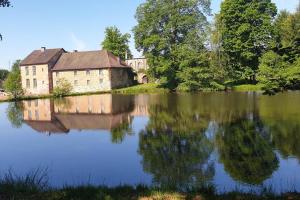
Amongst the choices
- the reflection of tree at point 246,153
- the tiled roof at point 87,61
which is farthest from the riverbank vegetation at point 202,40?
the reflection of tree at point 246,153

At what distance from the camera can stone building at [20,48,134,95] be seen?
56781 mm

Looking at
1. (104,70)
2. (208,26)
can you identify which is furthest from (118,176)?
(104,70)

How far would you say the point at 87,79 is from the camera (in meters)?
57.6

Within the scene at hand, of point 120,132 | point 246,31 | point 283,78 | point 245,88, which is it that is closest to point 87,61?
point 246,31

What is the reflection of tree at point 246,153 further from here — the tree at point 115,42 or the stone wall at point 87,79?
the tree at point 115,42

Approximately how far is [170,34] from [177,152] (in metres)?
38.6

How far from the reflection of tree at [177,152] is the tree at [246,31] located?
30.4 meters

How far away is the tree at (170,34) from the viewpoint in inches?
1892

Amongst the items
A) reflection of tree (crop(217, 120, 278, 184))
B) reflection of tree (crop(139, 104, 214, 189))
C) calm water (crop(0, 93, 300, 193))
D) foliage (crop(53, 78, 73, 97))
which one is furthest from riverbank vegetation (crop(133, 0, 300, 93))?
reflection of tree (crop(217, 120, 278, 184))

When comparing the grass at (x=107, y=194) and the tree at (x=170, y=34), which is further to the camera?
the tree at (x=170, y=34)

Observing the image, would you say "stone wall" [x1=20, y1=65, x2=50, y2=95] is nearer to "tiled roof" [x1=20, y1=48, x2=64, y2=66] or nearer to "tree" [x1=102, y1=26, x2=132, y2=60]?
"tiled roof" [x1=20, y1=48, x2=64, y2=66]

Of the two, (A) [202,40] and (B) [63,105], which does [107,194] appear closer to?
(B) [63,105]

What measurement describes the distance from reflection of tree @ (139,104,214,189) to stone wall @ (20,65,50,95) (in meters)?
42.1

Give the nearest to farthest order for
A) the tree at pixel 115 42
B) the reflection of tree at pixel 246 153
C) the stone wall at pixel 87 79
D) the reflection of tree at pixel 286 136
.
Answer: the reflection of tree at pixel 246 153 < the reflection of tree at pixel 286 136 < the stone wall at pixel 87 79 < the tree at pixel 115 42
